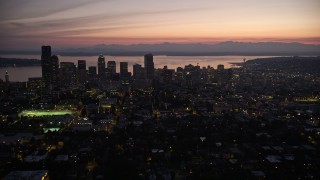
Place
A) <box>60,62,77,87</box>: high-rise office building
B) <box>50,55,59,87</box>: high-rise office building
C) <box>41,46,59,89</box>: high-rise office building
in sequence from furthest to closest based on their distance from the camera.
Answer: <box>60,62,77,87</box>: high-rise office building, <box>50,55,59,87</box>: high-rise office building, <box>41,46,59,89</box>: high-rise office building

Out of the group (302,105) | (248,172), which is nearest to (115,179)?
(248,172)

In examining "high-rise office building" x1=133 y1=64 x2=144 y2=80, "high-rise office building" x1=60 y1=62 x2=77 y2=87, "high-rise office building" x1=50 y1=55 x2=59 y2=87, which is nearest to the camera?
"high-rise office building" x1=50 y1=55 x2=59 y2=87

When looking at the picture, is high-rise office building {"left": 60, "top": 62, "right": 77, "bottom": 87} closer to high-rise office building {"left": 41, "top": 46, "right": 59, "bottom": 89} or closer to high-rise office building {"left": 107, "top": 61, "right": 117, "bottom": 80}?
high-rise office building {"left": 41, "top": 46, "right": 59, "bottom": 89}

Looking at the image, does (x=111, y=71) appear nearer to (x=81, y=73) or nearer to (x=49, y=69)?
(x=81, y=73)

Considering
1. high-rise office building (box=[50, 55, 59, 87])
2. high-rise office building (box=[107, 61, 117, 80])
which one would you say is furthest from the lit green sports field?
high-rise office building (box=[107, 61, 117, 80])

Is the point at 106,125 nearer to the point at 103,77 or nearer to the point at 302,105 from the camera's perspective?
the point at 302,105

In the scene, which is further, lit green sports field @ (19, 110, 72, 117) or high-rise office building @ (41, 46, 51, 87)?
high-rise office building @ (41, 46, 51, 87)

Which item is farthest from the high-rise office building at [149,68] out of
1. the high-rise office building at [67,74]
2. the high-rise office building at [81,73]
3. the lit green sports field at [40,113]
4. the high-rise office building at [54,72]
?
the lit green sports field at [40,113]

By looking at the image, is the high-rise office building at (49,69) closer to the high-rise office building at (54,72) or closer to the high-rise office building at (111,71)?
the high-rise office building at (54,72)

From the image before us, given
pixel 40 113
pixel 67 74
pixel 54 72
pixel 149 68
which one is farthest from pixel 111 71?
pixel 40 113

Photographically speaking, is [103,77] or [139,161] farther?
[103,77]
